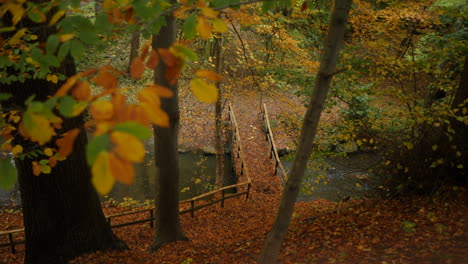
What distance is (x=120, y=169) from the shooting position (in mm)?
983

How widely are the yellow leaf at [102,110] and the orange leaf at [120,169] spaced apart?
9.8 inches

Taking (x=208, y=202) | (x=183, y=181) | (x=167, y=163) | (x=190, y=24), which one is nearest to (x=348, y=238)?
(x=167, y=163)

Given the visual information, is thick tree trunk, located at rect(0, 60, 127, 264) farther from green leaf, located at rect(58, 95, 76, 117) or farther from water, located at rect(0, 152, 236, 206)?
water, located at rect(0, 152, 236, 206)

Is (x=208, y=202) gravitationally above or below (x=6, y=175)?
below

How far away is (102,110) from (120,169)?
32cm

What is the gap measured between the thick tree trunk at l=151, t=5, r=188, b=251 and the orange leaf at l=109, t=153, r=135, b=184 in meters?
4.04

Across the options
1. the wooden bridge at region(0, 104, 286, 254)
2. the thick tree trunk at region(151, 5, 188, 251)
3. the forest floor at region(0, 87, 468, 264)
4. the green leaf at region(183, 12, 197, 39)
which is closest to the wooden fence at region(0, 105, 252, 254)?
the wooden bridge at region(0, 104, 286, 254)

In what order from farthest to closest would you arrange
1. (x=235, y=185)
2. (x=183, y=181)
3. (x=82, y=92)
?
1. (x=183, y=181)
2. (x=235, y=185)
3. (x=82, y=92)

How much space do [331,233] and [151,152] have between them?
1064cm

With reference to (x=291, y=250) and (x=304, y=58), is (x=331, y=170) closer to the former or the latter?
(x=304, y=58)

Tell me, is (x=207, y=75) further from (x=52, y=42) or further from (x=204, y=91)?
(x=52, y=42)

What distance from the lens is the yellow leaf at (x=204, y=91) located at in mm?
1386

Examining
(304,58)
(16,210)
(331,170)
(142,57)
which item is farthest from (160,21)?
(331,170)

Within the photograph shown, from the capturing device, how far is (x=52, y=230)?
4973 millimetres
